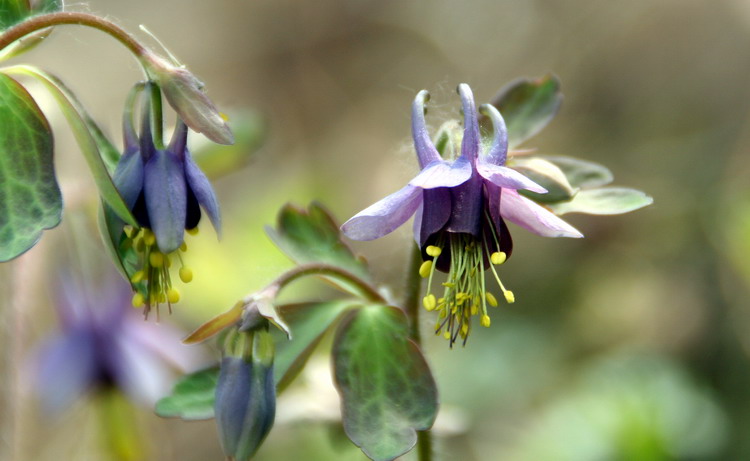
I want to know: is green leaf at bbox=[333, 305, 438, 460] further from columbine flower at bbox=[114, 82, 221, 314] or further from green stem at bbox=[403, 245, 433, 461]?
columbine flower at bbox=[114, 82, 221, 314]

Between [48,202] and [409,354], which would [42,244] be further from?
[409,354]

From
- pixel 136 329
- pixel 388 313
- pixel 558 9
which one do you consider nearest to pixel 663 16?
pixel 558 9

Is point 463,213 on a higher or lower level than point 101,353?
higher

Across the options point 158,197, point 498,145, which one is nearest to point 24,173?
point 158,197

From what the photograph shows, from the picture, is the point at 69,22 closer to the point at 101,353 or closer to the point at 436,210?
the point at 436,210

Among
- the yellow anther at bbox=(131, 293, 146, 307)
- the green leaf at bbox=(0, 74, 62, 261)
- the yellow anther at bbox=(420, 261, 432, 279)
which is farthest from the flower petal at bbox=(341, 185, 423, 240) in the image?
the green leaf at bbox=(0, 74, 62, 261)

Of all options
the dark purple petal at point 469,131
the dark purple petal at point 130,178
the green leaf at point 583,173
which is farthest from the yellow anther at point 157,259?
the green leaf at point 583,173
